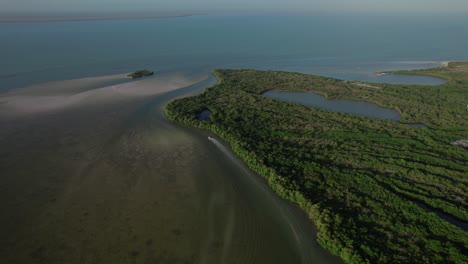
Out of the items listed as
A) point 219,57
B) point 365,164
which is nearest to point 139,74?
point 219,57

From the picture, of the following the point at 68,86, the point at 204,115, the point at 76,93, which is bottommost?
the point at 204,115

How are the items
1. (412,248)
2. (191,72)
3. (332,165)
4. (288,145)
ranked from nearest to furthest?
(412,248) → (332,165) → (288,145) → (191,72)

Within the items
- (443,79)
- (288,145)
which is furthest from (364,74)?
(288,145)

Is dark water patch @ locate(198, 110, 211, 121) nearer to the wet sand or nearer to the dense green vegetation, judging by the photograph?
the wet sand

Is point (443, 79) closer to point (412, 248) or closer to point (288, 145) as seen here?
point (288, 145)

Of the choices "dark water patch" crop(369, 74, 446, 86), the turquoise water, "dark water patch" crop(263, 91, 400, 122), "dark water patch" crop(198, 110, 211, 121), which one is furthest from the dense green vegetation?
"dark water patch" crop(369, 74, 446, 86)

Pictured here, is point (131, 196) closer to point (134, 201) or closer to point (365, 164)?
point (134, 201)

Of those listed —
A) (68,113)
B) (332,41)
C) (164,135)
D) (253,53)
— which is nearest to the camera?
(164,135)
